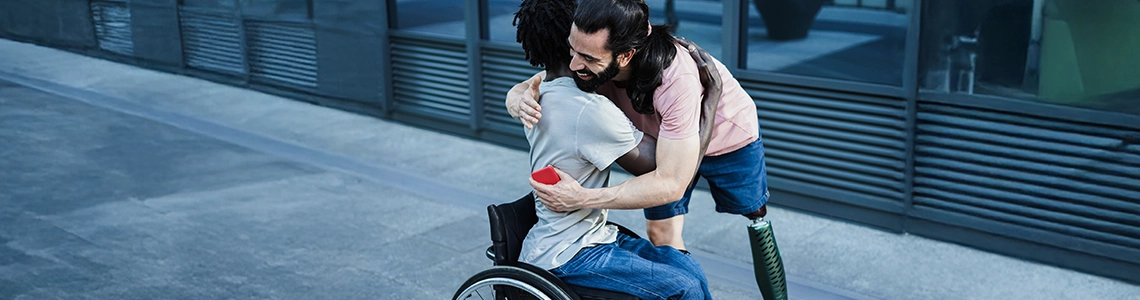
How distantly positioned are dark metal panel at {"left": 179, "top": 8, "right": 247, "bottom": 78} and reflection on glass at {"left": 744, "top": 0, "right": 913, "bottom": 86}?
4.91 meters

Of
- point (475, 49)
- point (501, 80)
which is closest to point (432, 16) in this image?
point (475, 49)

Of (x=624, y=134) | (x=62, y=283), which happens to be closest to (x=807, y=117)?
(x=624, y=134)

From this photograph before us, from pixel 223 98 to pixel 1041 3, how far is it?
6544 millimetres

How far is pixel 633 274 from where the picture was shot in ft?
9.30

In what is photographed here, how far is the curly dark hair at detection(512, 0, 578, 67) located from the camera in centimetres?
278

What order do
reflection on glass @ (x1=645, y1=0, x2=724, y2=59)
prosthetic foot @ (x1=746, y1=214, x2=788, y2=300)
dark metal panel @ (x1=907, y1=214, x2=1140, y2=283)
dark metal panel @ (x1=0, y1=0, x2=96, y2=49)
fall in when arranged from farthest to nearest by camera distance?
reflection on glass @ (x1=645, y1=0, x2=724, y2=59), dark metal panel @ (x1=0, y1=0, x2=96, y2=49), dark metal panel @ (x1=907, y1=214, x2=1140, y2=283), prosthetic foot @ (x1=746, y1=214, x2=788, y2=300)

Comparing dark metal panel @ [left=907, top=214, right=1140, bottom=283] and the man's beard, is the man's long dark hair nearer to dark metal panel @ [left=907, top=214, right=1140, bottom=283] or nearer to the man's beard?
the man's beard

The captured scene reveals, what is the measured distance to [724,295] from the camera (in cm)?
436

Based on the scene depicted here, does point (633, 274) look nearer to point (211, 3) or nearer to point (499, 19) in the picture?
point (499, 19)

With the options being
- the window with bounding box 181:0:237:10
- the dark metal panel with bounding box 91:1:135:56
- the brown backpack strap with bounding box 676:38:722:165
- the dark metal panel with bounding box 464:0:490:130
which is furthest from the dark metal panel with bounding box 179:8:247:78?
the brown backpack strap with bounding box 676:38:722:165

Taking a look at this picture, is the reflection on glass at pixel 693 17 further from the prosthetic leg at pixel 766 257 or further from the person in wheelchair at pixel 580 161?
the person in wheelchair at pixel 580 161

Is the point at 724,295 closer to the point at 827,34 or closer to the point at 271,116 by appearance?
the point at 827,34

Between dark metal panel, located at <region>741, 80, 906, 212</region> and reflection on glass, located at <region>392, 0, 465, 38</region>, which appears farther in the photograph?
reflection on glass, located at <region>392, 0, 465, 38</region>

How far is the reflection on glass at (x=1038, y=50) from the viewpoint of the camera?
14.1 feet
